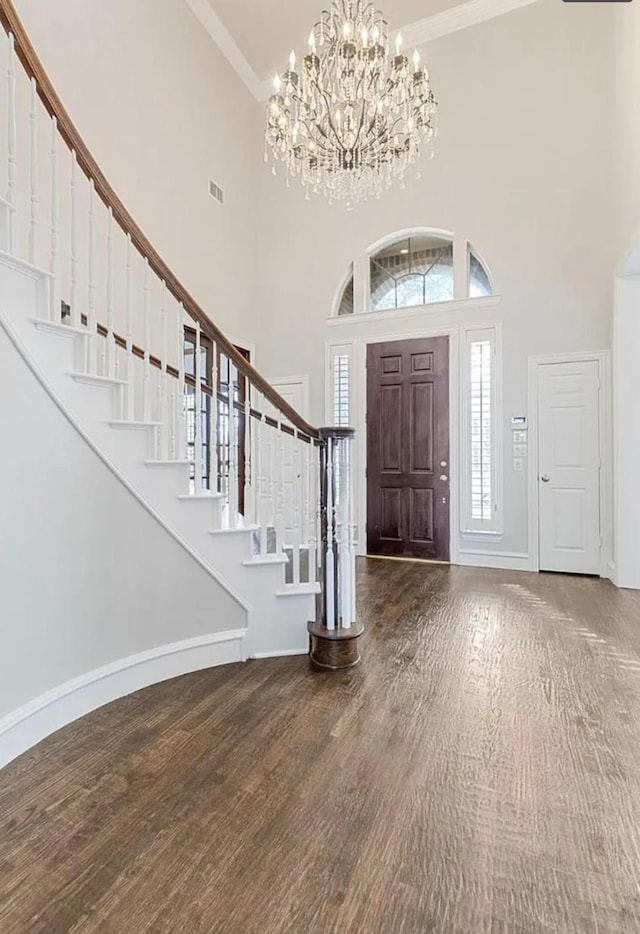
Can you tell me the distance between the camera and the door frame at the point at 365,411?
16.7ft

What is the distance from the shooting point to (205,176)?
5.09m

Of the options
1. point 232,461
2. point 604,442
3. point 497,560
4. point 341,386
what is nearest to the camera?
point 232,461

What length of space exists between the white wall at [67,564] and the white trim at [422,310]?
3.92m

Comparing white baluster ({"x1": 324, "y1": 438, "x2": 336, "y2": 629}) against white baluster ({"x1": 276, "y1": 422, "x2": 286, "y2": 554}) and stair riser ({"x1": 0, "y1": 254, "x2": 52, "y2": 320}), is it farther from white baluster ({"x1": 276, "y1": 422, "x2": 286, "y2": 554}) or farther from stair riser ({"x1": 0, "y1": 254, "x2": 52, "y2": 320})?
stair riser ({"x1": 0, "y1": 254, "x2": 52, "y2": 320})

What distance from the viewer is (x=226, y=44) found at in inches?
207

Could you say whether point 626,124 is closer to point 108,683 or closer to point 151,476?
point 151,476

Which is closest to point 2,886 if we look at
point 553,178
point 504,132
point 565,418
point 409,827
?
point 409,827

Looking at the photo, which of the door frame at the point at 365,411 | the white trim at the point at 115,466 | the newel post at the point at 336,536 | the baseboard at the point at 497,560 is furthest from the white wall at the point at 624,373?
the white trim at the point at 115,466

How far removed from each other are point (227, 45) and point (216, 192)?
163 centimetres

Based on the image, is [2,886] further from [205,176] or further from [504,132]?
[504,132]

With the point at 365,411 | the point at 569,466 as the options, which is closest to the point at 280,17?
the point at 365,411

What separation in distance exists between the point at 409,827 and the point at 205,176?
18.8ft

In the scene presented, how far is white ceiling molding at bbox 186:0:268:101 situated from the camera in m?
4.87

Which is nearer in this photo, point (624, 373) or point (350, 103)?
point (350, 103)
